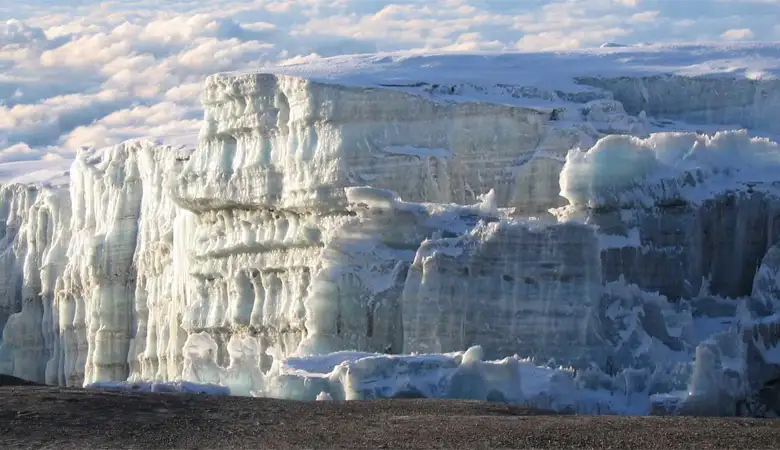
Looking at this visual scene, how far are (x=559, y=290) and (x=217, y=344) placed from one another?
10562mm

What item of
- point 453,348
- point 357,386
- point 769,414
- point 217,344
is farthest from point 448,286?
point 217,344

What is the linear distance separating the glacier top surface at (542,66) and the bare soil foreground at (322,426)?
456 inches

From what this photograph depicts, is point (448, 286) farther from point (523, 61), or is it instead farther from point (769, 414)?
point (523, 61)

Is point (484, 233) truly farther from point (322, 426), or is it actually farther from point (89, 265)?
point (89, 265)

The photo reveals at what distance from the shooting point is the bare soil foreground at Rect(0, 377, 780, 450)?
83.8 feet

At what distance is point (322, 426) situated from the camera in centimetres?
2705

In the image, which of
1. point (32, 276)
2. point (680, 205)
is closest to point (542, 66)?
point (680, 205)

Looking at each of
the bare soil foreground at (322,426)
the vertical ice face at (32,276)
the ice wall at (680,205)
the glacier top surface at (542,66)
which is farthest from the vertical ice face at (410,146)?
the vertical ice face at (32,276)

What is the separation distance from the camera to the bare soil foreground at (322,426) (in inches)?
1005

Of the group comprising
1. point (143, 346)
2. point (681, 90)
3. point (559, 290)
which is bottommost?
point (143, 346)

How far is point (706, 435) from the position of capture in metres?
26.0

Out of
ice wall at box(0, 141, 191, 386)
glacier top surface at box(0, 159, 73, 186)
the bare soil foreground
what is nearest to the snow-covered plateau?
ice wall at box(0, 141, 191, 386)

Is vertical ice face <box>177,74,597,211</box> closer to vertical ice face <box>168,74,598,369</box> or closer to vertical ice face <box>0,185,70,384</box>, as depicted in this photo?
vertical ice face <box>168,74,598,369</box>

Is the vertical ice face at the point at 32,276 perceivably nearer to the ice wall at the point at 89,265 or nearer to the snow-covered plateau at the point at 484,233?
the ice wall at the point at 89,265
